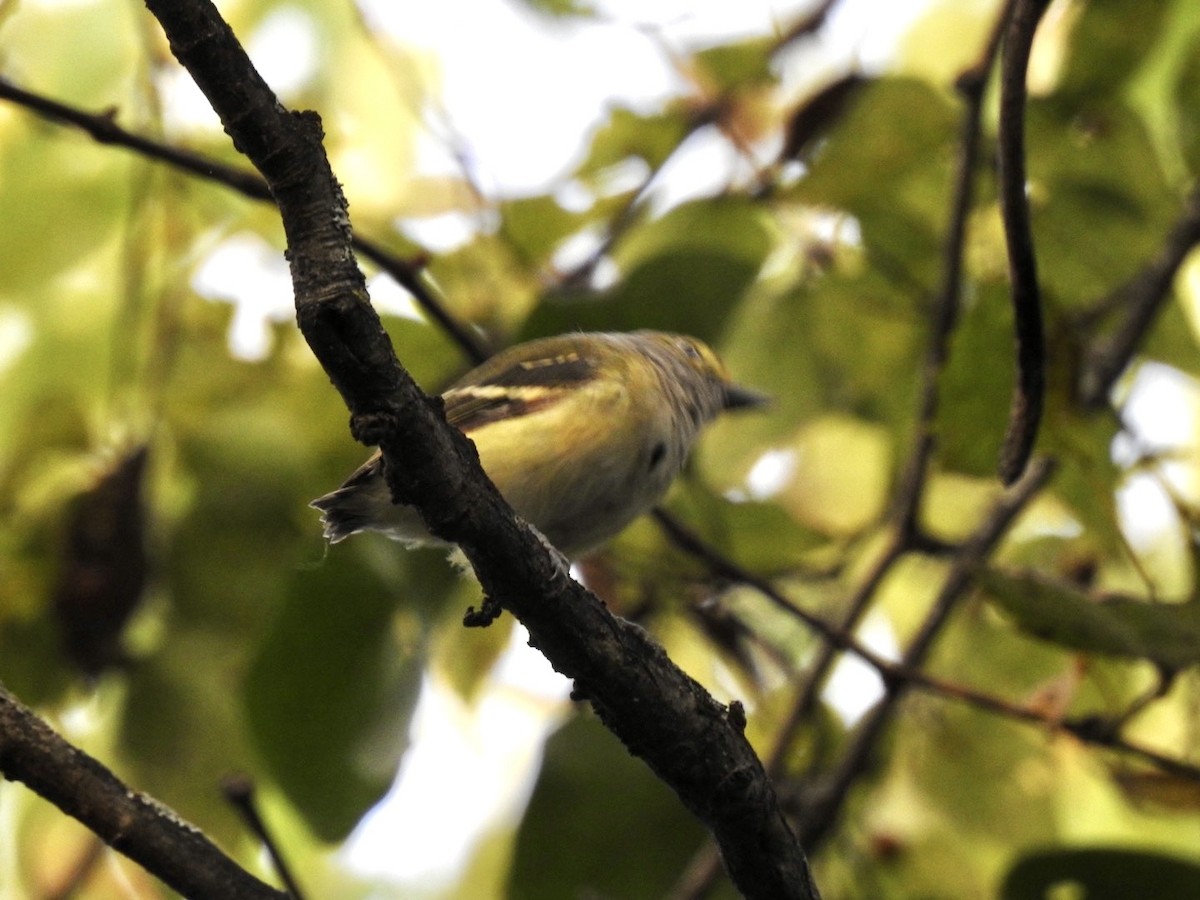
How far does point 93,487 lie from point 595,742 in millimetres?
1028

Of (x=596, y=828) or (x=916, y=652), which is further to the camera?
(x=916, y=652)

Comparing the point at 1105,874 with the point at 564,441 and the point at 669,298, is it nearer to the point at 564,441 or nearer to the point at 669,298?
the point at 564,441

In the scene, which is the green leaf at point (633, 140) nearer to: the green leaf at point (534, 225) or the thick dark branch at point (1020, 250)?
the green leaf at point (534, 225)

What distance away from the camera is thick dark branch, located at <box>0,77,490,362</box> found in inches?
81.7

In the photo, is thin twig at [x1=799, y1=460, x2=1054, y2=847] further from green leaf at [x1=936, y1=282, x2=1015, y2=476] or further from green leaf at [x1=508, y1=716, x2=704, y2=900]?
green leaf at [x1=936, y1=282, x2=1015, y2=476]

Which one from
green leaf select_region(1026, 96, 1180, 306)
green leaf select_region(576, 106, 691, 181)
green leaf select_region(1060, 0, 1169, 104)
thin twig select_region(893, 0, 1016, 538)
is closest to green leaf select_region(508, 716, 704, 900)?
thin twig select_region(893, 0, 1016, 538)

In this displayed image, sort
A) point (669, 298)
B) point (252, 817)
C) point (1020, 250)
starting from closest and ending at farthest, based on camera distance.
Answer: point (252, 817), point (1020, 250), point (669, 298)

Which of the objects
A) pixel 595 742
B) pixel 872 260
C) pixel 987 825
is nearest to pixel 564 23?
pixel 872 260

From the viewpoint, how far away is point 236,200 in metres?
3.11

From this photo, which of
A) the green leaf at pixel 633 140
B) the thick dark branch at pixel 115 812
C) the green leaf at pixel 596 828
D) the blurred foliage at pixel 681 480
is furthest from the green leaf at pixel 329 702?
the green leaf at pixel 633 140

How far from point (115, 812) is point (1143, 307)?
208 centimetres

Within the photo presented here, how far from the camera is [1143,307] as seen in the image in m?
2.78

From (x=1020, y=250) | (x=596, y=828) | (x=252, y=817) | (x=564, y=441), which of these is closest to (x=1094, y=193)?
(x=1020, y=250)

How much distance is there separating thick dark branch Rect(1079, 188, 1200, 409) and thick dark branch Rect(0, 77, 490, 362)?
119cm
